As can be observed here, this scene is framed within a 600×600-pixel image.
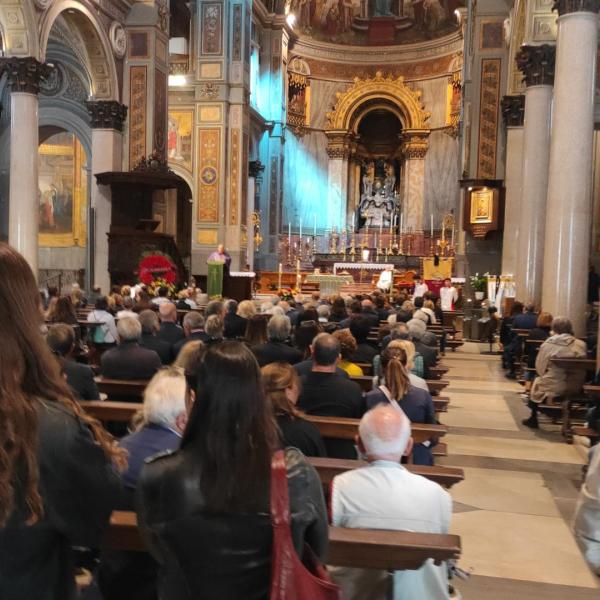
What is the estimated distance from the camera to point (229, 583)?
1786mm

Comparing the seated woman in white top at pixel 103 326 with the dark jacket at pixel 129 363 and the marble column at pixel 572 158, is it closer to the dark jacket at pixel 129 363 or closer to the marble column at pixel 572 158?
the dark jacket at pixel 129 363

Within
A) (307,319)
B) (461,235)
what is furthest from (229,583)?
(461,235)

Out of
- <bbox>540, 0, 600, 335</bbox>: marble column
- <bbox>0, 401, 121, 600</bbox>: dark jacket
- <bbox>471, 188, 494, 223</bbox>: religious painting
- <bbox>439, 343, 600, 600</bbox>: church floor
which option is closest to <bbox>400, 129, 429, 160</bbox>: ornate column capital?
<bbox>471, 188, 494, 223</bbox>: religious painting

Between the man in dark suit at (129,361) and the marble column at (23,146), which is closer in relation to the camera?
the man in dark suit at (129,361)

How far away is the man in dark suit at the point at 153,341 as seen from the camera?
678 centimetres

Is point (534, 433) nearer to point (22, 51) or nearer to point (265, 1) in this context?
point (22, 51)

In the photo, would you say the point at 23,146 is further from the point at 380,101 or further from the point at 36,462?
the point at 380,101

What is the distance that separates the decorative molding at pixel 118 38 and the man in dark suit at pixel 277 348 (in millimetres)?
13450

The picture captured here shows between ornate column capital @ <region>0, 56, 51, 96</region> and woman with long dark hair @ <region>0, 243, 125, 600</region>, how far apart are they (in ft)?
44.8

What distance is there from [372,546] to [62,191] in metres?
21.8

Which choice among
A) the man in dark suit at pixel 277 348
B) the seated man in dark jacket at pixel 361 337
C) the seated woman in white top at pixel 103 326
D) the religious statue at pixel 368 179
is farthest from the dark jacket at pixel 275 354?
the religious statue at pixel 368 179

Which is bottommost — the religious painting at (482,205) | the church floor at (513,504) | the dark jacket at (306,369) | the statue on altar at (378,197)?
the church floor at (513,504)

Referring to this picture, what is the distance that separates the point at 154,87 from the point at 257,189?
10.2 meters

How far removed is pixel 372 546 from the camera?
230 cm
